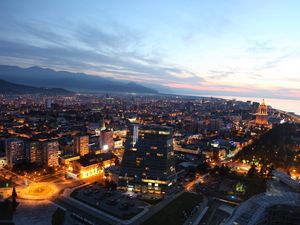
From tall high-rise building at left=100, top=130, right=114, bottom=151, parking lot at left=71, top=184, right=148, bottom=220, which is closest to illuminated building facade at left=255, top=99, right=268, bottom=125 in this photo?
tall high-rise building at left=100, top=130, right=114, bottom=151

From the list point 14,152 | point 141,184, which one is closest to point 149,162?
point 141,184

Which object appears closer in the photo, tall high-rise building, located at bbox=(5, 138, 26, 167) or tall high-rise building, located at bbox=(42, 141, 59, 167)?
tall high-rise building, located at bbox=(5, 138, 26, 167)

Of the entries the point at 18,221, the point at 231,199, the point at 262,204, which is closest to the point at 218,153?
the point at 231,199

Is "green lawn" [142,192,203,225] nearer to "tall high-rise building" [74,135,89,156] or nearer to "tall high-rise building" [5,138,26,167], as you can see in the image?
"tall high-rise building" [74,135,89,156]

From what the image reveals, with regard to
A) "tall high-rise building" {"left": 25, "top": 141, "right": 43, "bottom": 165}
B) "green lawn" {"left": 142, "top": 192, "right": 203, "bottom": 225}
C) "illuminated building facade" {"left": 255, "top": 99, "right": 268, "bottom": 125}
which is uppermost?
"illuminated building facade" {"left": 255, "top": 99, "right": 268, "bottom": 125}

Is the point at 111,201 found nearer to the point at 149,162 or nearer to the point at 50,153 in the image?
the point at 149,162

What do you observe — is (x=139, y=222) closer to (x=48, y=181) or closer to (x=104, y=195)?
(x=104, y=195)

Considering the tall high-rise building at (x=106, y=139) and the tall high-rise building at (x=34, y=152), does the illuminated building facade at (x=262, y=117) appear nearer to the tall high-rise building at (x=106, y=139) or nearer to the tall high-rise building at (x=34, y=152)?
the tall high-rise building at (x=106, y=139)
